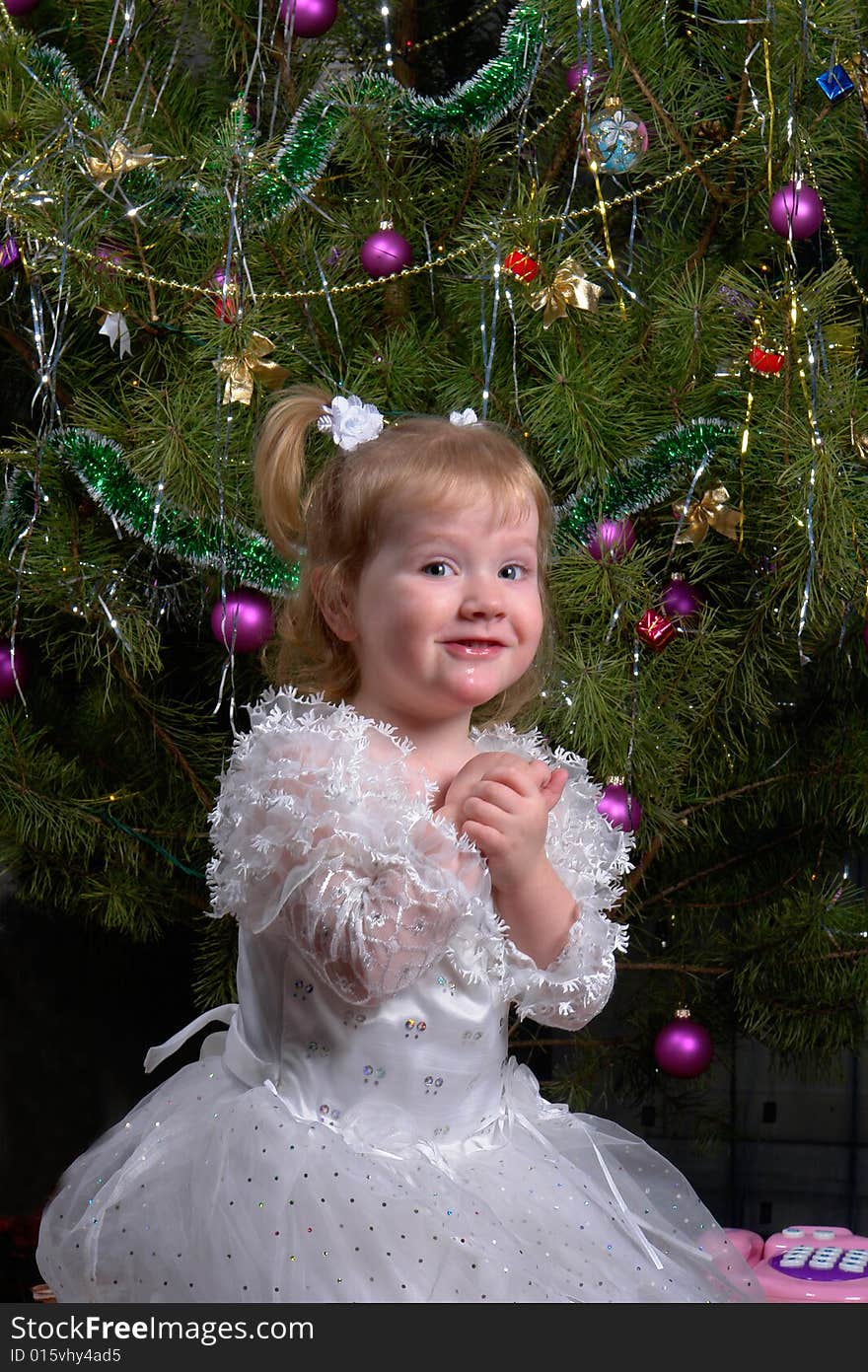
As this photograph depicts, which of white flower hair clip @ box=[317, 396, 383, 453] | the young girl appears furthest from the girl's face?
white flower hair clip @ box=[317, 396, 383, 453]

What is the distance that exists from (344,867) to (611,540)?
20.6 inches

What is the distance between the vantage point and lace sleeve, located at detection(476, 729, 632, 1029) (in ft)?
3.63

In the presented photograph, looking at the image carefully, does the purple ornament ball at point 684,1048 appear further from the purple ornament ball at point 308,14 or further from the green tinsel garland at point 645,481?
the purple ornament ball at point 308,14

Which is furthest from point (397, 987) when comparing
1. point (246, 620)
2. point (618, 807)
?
point (246, 620)

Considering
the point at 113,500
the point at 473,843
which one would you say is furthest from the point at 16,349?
the point at 473,843

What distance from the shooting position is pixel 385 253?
1452 mm

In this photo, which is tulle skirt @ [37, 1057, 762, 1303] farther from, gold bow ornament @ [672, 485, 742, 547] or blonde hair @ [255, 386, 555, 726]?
gold bow ornament @ [672, 485, 742, 547]

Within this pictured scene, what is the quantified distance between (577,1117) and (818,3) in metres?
1.01

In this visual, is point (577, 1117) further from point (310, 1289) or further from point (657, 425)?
point (657, 425)

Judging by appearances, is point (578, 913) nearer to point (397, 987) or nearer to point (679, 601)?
point (397, 987)

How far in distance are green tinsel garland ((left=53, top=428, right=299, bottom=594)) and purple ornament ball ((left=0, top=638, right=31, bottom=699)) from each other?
0.22 metres

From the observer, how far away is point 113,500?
1.46 metres

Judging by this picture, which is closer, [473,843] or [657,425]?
[473,843]
